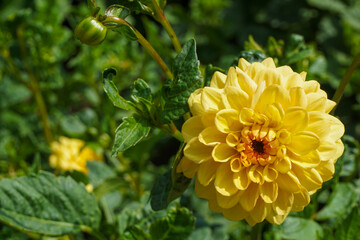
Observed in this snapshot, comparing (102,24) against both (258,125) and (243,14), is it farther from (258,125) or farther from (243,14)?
(243,14)

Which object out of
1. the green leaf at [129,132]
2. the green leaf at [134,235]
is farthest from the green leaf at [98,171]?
the green leaf at [129,132]

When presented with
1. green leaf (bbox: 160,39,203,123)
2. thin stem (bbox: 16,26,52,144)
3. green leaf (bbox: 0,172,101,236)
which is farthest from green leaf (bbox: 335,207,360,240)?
thin stem (bbox: 16,26,52,144)

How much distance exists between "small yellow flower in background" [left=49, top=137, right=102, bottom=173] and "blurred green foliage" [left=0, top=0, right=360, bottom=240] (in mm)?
50

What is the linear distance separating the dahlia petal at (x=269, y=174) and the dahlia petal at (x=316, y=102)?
0.11 meters

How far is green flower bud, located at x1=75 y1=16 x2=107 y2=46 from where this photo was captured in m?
0.71

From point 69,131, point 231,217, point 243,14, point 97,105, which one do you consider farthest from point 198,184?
point 243,14

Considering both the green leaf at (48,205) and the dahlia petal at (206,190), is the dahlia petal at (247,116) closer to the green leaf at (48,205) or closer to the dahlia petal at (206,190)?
the dahlia petal at (206,190)

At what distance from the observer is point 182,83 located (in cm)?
78

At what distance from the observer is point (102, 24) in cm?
72

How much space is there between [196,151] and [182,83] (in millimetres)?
139

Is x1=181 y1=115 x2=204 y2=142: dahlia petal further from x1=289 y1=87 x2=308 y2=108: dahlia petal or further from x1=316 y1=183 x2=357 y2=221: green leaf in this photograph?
x1=316 y1=183 x2=357 y2=221: green leaf

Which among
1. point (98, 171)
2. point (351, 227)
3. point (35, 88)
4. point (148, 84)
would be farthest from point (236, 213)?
point (35, 88)

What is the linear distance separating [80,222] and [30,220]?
Result: 0.11 m

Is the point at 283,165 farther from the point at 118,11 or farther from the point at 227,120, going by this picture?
the point at 118,11
